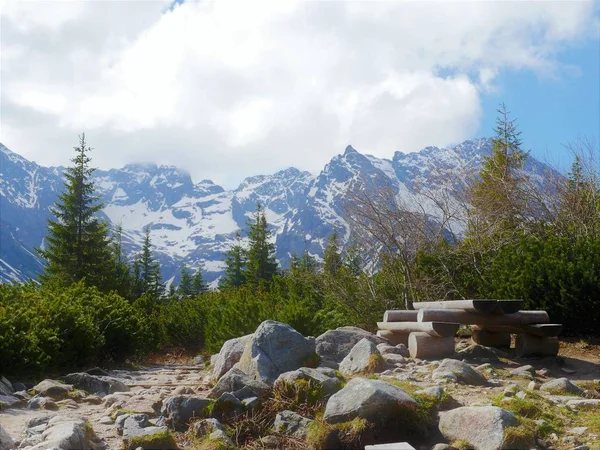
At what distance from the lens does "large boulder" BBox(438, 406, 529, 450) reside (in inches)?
197

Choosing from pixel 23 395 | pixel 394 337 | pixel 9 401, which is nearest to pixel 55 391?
pixel 23 395

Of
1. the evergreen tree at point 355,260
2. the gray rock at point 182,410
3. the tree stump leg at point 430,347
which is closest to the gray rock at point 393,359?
the tree stump leg at point 430,347

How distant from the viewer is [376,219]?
13312 mm

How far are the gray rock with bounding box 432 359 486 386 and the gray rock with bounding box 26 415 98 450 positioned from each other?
13.1ft

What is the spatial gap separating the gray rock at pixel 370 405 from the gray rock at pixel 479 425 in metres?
0.36

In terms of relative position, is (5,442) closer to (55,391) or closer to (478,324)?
(55,391)

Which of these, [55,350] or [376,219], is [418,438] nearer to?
[55,350]

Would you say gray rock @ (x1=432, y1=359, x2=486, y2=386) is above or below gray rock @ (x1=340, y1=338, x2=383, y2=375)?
below

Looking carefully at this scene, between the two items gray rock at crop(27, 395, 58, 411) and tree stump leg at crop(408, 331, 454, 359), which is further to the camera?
tree stump leg at crop(408, 331, 454, 359)

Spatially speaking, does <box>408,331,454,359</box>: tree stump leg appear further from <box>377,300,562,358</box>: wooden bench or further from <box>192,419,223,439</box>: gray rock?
<box>192,419,223,439</box>: gray rock

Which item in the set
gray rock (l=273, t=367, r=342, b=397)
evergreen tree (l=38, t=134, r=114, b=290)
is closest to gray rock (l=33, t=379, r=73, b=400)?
gray rock (l=273, t=367, r=342, b=397)

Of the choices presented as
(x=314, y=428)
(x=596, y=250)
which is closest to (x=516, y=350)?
(x=596, y=250)

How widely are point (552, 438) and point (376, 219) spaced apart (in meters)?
8.29

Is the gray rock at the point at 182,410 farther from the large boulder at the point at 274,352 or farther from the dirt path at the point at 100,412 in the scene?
the large boulder at the point at 274,352
